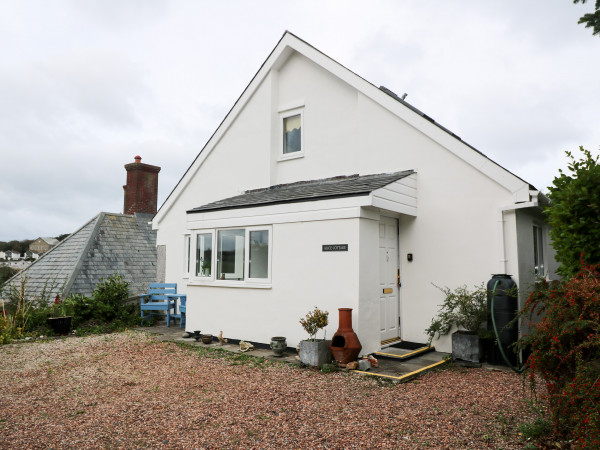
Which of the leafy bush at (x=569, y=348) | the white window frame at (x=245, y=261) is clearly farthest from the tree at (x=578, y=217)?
the white window frame at (x=245, y=261)

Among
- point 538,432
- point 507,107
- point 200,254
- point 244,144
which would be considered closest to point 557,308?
point 538,432

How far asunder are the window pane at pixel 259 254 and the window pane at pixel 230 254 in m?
0.32

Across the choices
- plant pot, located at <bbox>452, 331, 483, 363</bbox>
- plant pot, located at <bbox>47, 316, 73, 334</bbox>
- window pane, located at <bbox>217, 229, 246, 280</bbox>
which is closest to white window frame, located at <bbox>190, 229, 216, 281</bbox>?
window pane, located at <bbox>217, 229, 246, 280</bbox>

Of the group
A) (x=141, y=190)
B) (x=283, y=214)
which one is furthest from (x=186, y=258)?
(x=141, y=190)

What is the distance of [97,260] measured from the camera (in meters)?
15.4

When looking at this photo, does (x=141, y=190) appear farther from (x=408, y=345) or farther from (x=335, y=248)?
(x=408, y=345)

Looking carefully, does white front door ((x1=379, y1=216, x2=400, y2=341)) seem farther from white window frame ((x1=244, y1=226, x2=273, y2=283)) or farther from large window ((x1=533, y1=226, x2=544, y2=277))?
large window ((x1=533, y1=226, x2=544, y2=277))

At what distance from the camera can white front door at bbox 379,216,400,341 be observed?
28.1 ft

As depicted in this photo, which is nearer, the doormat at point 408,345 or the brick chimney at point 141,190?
the doormat at point 408,345

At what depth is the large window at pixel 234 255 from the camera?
9297 millimetres

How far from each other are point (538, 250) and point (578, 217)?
16.4ft

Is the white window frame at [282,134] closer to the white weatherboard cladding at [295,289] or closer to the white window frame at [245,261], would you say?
the white window frame at [245,261]

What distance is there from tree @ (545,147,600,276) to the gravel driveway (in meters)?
2.08

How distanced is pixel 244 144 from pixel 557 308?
33.8 ft
